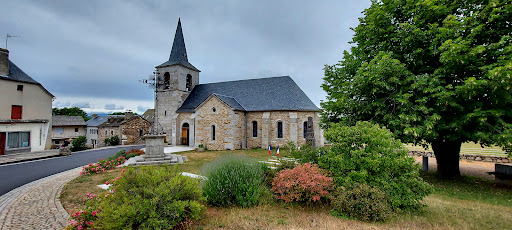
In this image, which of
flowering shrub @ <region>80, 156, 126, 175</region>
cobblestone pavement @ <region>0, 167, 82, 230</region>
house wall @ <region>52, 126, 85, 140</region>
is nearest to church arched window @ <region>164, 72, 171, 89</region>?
flowering shrub @ <region>80, 156, 126, 175</region>

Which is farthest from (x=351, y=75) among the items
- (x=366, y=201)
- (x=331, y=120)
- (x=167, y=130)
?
(x=167, y=130)

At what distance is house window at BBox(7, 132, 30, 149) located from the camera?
1581 cm


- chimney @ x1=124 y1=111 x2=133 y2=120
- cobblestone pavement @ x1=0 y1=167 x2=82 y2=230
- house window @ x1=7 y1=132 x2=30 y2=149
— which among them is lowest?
cobblestone pavement @ x1=0 y1=167 x2=82 y2=230

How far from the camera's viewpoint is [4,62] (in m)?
16.0

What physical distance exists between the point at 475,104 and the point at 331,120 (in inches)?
205

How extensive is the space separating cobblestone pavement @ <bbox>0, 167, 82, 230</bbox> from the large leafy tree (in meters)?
10.1

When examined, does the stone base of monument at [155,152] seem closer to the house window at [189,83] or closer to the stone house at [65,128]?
the house window at [189,83]

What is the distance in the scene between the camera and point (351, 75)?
10.6 m

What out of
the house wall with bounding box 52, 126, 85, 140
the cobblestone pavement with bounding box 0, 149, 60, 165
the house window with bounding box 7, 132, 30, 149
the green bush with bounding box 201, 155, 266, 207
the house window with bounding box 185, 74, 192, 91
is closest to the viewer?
the green bush with bounding box 201, 155, 266, 207

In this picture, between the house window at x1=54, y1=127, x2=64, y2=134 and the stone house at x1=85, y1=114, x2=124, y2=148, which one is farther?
the stone house at x1=85, y1=114, x2=124, y2=148

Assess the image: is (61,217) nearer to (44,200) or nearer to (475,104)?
(44,200)

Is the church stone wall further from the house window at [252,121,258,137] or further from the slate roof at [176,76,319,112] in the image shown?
the house window at [252,121,258,137]

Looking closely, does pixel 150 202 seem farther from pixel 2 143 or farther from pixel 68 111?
pixel 68 111

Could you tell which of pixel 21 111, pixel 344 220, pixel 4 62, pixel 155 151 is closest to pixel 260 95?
pixel 155 151
